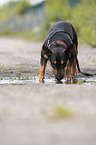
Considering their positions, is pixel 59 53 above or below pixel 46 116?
above

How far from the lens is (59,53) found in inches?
243

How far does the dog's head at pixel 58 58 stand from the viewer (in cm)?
606

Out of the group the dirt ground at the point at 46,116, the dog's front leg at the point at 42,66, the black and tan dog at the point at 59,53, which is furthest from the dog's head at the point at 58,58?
the dirt ground at the point at 46,116

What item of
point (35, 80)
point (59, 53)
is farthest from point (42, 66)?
point (59, 53)

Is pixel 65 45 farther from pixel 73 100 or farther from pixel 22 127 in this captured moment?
pixel 22 127

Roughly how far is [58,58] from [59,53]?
0.12 metres

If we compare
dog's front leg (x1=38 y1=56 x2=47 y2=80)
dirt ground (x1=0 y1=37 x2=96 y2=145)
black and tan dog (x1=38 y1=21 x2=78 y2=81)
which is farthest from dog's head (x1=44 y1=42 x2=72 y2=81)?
dirt ground (x1=0 y1=37 x2=96 y2=145)

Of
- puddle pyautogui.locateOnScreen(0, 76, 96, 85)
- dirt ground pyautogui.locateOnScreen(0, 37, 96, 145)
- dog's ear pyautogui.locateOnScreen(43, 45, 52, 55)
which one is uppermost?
dog's ear pyautogui.locateOnScreen(43, 45, 52, 55)

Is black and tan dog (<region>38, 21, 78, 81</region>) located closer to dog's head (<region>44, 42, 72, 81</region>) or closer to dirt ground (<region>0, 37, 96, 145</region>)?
dog's head (<region>44, 42, 72, 81</region>)

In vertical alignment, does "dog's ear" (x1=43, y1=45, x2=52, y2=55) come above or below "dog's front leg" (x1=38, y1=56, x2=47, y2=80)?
above

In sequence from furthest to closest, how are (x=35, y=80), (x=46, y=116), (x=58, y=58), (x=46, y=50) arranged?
(x=35, y=80)
(x=46, y=50)
(x=58, y=58)
(x=46, y=116)

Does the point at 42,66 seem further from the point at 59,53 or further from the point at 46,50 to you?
the point at 59,53

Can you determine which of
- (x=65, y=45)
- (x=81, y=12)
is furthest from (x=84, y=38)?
(x=65, y=45)

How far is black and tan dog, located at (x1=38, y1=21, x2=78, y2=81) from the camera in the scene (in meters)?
6.08
